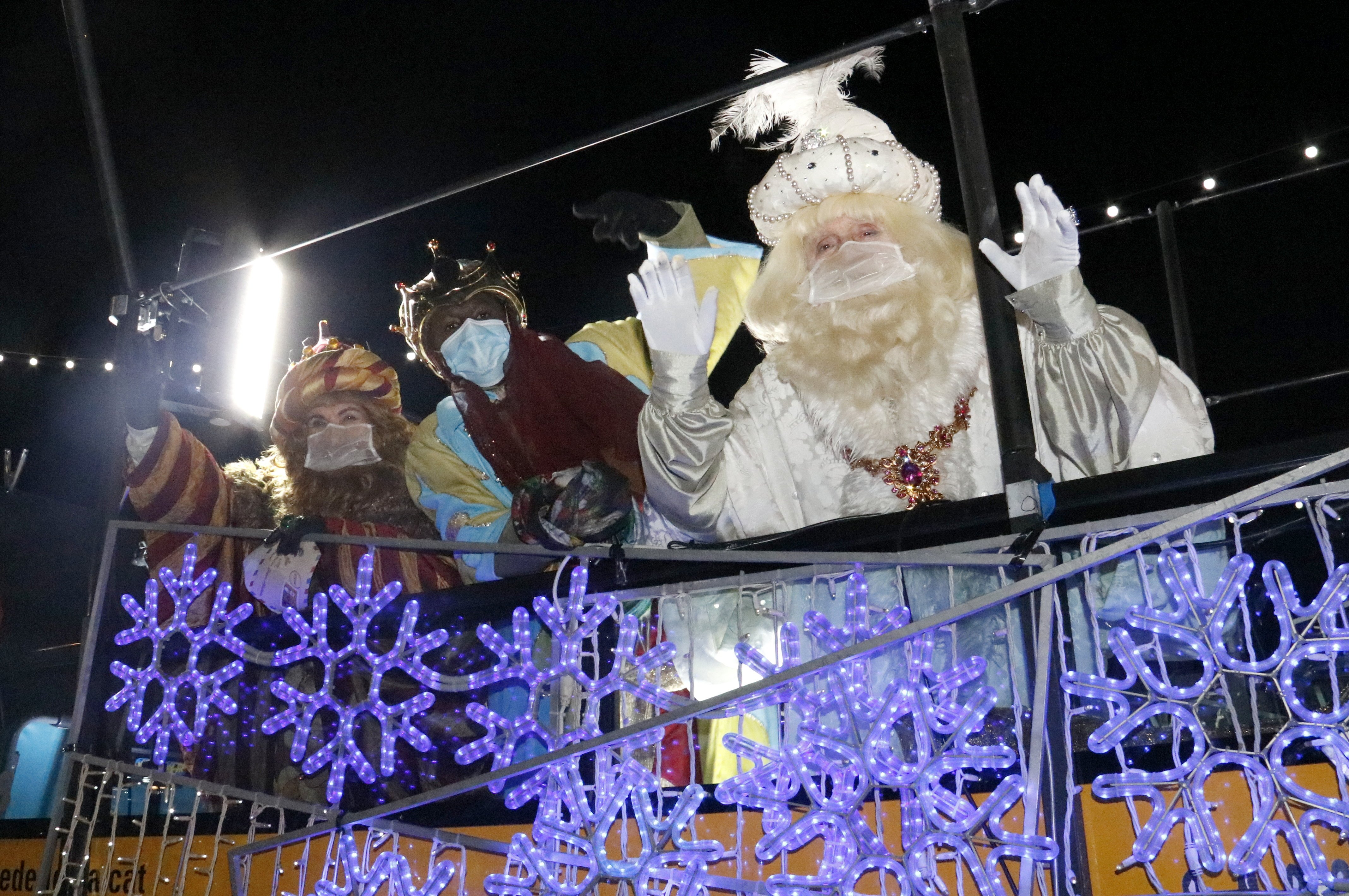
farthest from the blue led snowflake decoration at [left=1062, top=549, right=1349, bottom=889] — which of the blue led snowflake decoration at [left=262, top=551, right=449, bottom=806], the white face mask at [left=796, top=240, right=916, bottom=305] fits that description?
the white face mask at [left=796, top=240, right=916, bottom=305]

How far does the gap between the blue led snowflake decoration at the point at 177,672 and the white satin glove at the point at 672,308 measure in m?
1.19

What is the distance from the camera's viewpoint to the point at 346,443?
13.7ft

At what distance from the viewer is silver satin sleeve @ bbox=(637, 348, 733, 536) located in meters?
2.99

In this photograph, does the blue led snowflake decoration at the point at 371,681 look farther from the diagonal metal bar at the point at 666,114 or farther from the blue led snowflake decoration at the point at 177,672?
the diagonal metal bar at the point at 666,114

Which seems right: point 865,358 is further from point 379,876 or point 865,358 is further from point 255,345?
point 255,345

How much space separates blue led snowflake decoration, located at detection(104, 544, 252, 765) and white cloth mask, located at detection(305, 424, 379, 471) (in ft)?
3.33

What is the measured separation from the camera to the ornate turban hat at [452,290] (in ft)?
12.2

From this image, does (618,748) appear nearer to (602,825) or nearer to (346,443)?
(602,825)

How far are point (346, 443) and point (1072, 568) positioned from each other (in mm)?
2862

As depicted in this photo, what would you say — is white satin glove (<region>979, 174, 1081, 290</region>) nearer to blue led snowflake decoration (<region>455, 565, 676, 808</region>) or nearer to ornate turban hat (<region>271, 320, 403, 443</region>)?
blue led snowflake decoration (<region>455, 565, 676, 808</region>)

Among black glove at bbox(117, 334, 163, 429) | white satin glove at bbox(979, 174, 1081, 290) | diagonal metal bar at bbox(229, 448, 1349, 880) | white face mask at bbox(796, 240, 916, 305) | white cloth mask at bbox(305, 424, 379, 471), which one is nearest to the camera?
diagonal metal bar at bbox(229, 448, 1349, 880)

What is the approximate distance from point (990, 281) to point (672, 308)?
0.81 m

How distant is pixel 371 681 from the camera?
2.94 m

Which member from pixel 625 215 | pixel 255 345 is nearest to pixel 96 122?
pixel 255 345
